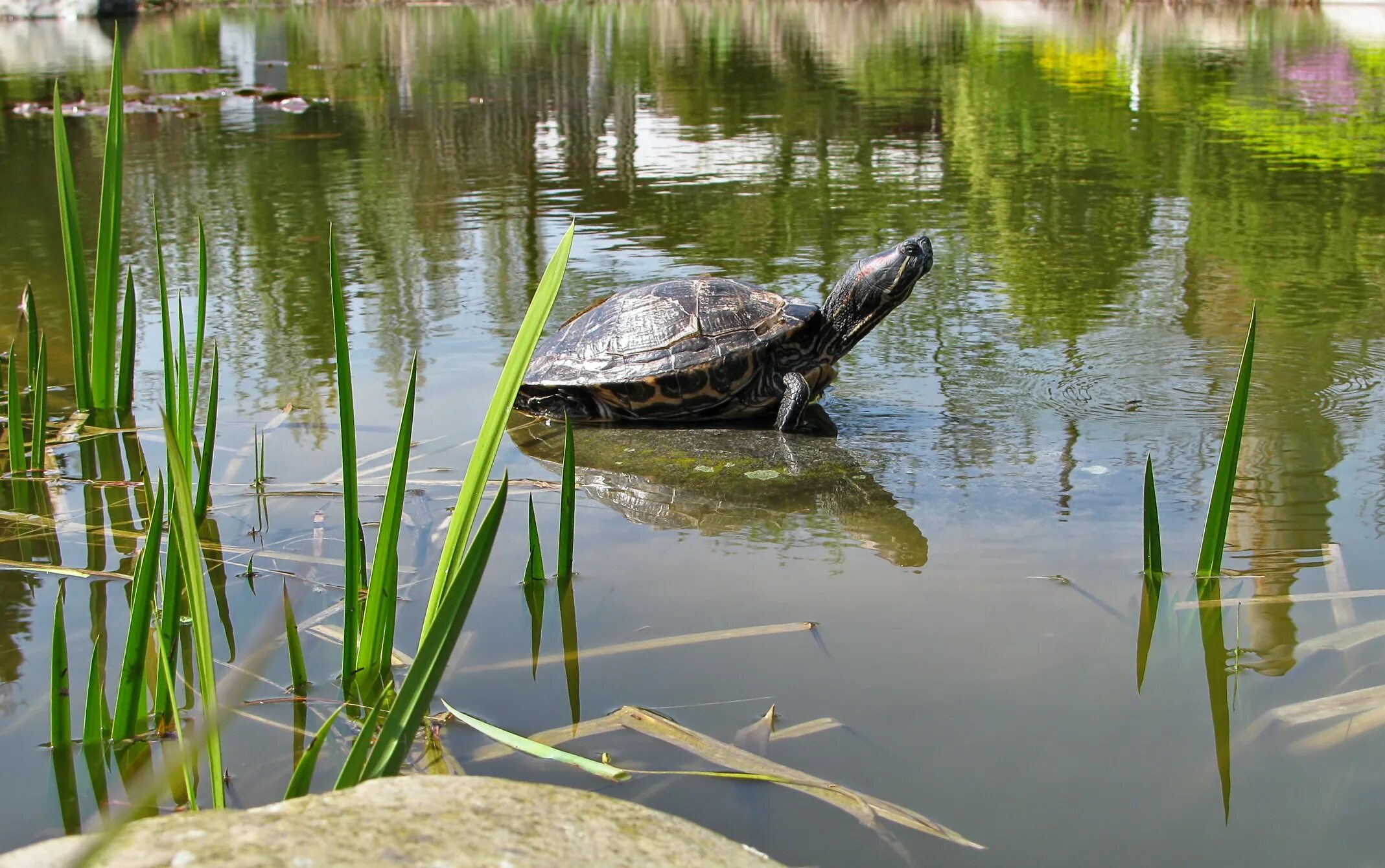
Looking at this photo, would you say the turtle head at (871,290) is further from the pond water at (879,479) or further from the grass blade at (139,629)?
the grass blade at (139,629)

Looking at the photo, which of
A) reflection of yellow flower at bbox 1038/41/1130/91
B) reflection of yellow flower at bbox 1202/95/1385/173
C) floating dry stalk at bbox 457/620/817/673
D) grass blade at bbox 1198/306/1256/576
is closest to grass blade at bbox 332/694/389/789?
floating dry stalk at bbox 457/620/817/673

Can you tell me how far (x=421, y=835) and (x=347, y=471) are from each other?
87 cm

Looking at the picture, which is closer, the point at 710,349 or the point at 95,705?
the point at 95,705

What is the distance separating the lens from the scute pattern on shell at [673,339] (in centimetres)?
486

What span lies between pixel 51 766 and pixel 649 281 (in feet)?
16.1

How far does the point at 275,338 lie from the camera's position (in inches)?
232

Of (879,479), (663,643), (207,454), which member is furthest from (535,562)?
(879,479)

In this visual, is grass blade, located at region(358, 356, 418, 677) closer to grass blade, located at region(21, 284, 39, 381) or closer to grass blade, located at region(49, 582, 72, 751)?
grass blade, located at region(49, 582, 72, 751)

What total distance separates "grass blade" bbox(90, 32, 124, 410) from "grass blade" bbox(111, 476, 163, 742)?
1.34 metres

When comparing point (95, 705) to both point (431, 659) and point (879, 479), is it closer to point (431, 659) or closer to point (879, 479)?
point (431, 659)

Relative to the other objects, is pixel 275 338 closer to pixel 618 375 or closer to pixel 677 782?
pixel 618 375

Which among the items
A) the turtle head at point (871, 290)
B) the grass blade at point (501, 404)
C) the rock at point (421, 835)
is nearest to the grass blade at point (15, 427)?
the grass blade at point (501, 404)

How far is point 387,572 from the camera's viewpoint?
2.23m

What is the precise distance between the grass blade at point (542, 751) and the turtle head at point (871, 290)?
3004 mm
